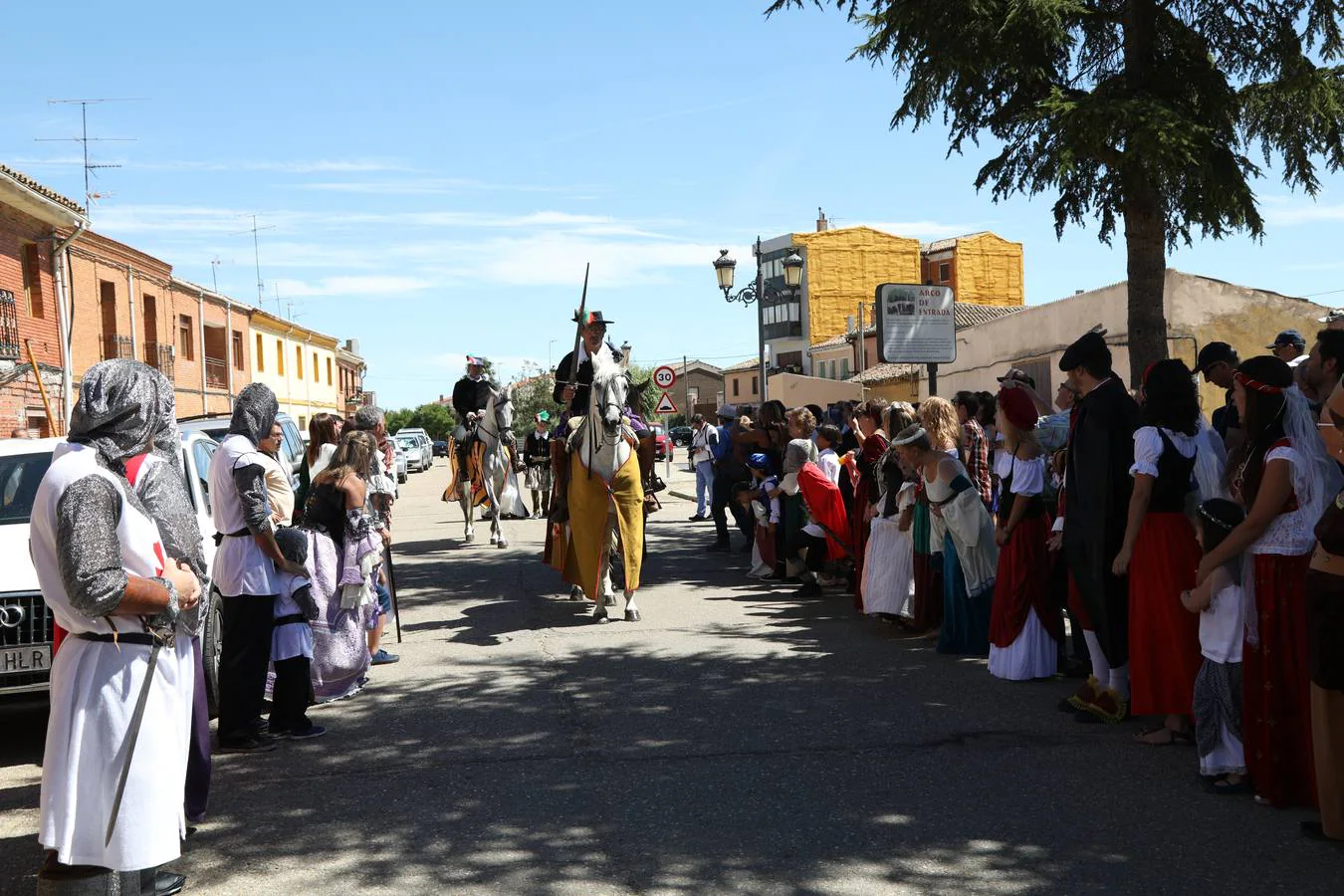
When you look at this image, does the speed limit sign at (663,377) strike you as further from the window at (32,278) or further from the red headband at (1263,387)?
the red headband at (1263,387)

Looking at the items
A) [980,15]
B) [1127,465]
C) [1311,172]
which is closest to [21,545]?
[1127,465]

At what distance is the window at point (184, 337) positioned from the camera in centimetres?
4109

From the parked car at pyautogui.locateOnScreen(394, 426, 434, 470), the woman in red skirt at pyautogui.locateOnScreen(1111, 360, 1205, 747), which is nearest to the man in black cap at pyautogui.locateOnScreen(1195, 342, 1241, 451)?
the woman in red skirt at pyautogui.locateOnScreen(1111, 360, 1205, 747)

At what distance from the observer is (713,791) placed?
5.25 metres

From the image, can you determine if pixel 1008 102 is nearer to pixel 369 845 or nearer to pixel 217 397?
pixel 369 845

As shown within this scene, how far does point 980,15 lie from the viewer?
11.2 metres

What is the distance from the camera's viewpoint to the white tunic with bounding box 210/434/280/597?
5.96 meters

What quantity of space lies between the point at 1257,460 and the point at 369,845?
4.02 meters

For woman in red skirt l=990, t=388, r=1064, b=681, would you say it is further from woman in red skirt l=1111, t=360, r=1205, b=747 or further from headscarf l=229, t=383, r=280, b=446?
headscarf l=229, t=383, r=280, b=446

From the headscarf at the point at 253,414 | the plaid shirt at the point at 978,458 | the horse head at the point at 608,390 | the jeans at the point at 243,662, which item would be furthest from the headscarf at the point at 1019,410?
the jeans at the point at 243,662

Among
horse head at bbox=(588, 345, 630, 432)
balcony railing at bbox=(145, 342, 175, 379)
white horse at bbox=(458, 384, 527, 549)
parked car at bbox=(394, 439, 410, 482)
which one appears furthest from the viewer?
parked car at bbox=(394, 439, 410, 482)

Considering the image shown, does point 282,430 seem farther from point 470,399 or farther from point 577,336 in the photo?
point 470,399

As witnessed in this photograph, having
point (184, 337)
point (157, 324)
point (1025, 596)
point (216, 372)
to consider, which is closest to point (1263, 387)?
point (1025, 596)

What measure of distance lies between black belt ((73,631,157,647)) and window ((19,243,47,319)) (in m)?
26.3
